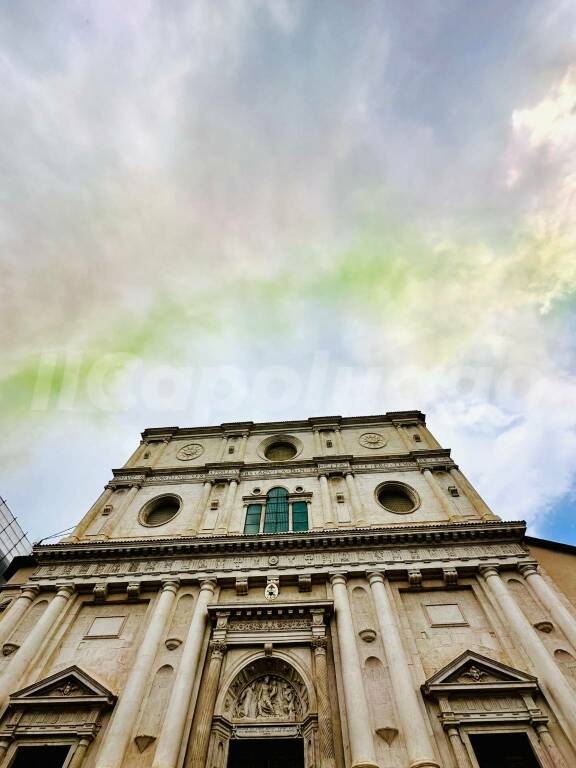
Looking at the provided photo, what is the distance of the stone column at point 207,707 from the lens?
35.3ft

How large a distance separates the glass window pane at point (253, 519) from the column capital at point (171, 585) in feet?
12.3

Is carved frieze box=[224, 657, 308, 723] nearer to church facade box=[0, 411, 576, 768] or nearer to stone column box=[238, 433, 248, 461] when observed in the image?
church facade box=[0, 411, 576, 768]

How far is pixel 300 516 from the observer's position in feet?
62.2

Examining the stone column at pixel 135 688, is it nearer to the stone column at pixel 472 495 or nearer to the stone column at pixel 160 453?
the stone column at pixel 160 453

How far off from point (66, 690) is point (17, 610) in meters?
3.94

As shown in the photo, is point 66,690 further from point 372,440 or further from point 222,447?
point 372,440

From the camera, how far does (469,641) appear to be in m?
13.3

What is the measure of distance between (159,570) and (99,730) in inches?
195

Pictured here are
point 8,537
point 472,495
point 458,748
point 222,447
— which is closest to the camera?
point 458,748

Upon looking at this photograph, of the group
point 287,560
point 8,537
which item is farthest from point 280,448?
point 8,537

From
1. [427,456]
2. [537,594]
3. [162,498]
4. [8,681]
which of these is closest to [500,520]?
[537,594]

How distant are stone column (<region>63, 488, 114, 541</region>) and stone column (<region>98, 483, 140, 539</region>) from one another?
2.88 feet

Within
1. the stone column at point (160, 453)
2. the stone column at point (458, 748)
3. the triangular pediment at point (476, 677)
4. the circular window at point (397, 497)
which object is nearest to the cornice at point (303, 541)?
the circular window at point (397, 497)

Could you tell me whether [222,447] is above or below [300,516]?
above
